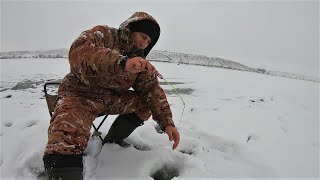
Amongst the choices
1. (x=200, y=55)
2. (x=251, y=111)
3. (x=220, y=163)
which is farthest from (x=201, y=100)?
(x=200, y=55)

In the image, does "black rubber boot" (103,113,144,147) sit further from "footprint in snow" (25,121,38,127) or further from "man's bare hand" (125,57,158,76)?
"footprint in snow" (25,121,38,127)

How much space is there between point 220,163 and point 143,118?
3.02 feet

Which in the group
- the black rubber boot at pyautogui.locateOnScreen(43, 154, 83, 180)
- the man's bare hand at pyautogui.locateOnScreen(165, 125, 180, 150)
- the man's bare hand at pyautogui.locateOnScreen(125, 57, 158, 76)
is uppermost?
the man's bare hand at pyautogui.locateOnScreen(125, 57, 158, 76)

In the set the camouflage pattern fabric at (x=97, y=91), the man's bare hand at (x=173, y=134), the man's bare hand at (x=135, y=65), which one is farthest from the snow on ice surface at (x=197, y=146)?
the man's bare hand at (x=135, y=65)

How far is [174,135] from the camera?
2.79m

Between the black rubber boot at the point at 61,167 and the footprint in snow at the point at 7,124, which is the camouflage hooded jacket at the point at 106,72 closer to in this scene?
the black rubber boot at the point at 61,167

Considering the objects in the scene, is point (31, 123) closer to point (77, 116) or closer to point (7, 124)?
point (7, 124)

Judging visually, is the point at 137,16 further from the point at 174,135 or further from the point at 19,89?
the point at 19,89

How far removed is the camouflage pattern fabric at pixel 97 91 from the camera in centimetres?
229

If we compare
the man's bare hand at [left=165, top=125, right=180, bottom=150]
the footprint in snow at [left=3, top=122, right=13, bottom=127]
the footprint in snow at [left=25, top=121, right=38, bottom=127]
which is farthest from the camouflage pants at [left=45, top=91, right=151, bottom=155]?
the footprint in snow at [left=3, top=122, right=13, bottom=127]

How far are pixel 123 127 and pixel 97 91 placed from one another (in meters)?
0.60

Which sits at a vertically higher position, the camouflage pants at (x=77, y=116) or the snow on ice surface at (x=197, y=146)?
the camouflage pants at (x=77, y=116)

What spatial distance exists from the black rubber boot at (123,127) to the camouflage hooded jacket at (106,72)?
0.26 meters

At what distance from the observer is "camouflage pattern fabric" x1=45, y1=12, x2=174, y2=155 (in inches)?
90.1
